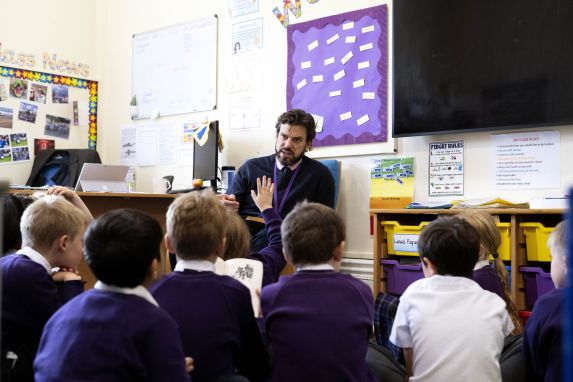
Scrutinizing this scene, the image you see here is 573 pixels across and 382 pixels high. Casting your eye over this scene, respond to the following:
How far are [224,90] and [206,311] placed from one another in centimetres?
326

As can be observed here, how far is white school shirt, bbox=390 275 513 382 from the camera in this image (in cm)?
154

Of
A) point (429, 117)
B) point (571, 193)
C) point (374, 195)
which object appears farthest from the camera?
point (374, 195)

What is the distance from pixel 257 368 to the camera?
5.14ft

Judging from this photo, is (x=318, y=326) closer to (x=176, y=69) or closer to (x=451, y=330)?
(x=451, y=330)

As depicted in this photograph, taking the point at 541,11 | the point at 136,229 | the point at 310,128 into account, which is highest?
the point at 541,11

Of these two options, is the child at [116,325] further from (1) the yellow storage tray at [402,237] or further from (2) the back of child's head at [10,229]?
(1) the yellow storage tray at [402,237]

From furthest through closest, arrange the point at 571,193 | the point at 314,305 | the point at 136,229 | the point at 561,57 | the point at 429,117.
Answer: the point at 429,117, the point at 561,57, the point at 314,305, the point at 136,229, the point at 571,193

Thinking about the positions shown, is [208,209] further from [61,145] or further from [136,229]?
[61,145]

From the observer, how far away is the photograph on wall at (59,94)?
4.97m

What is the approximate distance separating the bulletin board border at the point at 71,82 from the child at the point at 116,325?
13.1 feet

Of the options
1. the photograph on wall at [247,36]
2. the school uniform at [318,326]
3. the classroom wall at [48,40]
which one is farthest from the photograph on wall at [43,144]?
the school uniform at [318,326]

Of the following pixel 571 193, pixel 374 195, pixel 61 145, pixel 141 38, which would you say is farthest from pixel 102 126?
pixel 571 193

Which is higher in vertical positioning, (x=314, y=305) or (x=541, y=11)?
(x=541, y=11)

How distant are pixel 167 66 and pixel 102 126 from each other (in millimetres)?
891
